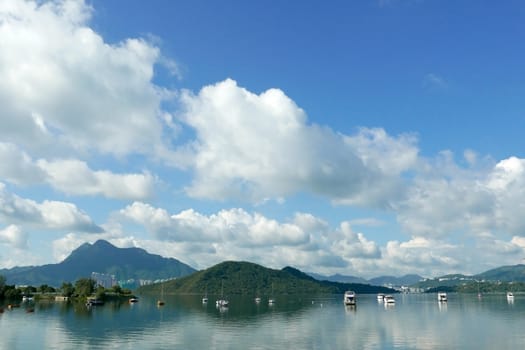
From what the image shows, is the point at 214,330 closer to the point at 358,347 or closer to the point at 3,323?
the point at 358,347

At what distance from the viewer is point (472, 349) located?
94.6 metres

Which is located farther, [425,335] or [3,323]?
[3,323]

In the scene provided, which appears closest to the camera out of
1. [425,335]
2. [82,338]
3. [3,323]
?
[82,338]

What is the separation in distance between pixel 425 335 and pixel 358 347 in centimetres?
3264

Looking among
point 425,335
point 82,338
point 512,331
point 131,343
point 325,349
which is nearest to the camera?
point 325,349

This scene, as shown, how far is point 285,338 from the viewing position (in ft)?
363

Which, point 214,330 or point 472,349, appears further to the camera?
point 214,330

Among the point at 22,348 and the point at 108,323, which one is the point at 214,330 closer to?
the point at 108,323

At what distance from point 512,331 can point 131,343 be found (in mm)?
104985

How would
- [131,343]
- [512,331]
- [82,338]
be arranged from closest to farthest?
[131,343] < [82,338] < [512,331]

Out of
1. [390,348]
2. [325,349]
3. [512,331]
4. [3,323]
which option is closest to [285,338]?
[325,349]

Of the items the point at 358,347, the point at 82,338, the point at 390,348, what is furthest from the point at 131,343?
the point at 390,348

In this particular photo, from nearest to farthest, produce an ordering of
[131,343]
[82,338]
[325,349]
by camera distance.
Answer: [325,349] → [131,343] → [82,338]

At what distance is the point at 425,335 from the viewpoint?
11956 centimetres
